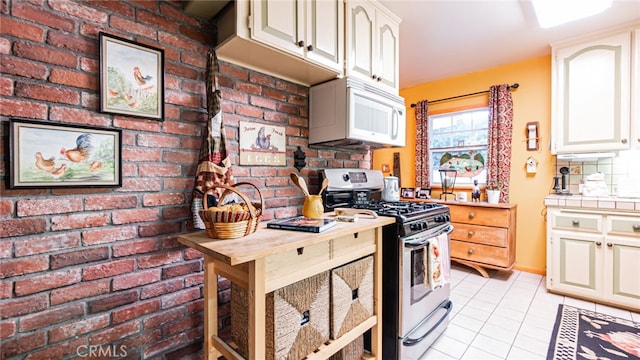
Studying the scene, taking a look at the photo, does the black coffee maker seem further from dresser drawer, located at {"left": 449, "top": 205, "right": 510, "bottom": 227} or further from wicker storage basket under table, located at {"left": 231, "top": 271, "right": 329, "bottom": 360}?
wicker storage basket under table, located at {"left": 231, "top": 271, "right": 329, "bottom": 360}

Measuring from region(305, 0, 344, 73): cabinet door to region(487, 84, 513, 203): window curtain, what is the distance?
2.54 metres

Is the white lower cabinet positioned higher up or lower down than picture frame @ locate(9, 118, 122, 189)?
lower down

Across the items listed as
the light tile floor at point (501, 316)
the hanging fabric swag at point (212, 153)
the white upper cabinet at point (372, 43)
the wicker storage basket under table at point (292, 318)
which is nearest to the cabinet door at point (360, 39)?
the white upper cabinet at point (372, 43)

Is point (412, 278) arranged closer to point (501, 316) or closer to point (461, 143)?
point (501, 316)

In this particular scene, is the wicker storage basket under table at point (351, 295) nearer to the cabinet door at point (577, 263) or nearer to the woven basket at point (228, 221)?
the woven basket at point (228, 221)

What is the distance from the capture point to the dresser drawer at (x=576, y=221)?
2.47 metres

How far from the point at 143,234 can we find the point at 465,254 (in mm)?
3283

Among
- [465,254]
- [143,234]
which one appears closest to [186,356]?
[143,234]

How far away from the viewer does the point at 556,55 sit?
2.81 meters

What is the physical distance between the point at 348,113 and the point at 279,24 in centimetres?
66

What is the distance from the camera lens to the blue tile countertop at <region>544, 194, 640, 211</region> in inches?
90.6

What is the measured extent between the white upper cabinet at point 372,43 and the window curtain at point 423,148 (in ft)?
6.11

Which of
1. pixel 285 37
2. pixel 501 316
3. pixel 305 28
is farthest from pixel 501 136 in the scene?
pixel 285 37

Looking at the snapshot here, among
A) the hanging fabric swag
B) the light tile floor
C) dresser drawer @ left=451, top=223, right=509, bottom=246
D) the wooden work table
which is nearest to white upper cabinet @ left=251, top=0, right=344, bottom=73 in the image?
the hanging fabric swag
